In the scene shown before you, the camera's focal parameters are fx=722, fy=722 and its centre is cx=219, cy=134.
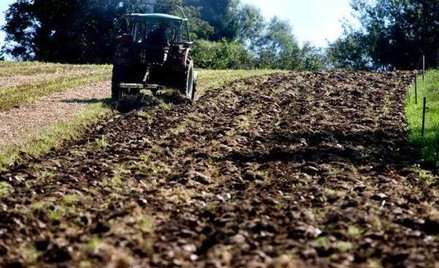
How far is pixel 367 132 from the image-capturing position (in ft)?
41.6

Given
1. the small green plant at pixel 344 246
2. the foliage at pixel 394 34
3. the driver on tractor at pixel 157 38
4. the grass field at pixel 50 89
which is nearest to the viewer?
the small green plant at pixel 344 246

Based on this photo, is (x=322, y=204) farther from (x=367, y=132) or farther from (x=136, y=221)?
(x=367, y=132)

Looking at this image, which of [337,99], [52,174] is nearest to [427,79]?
[337,99]

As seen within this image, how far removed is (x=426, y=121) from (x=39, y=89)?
10303 millimetres

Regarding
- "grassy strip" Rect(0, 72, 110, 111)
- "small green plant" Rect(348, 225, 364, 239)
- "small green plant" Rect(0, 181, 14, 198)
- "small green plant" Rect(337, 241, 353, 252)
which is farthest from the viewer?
"grassy strip" Rect(0, 72, 110, 111)

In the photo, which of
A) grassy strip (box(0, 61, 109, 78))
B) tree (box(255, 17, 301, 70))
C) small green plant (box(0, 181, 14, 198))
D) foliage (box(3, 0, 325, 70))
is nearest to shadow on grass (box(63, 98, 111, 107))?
small green plant (box(0, 181, 14, 198))

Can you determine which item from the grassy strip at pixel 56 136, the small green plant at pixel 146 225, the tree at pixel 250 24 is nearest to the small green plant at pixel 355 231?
the small green plant at pixel 146 225

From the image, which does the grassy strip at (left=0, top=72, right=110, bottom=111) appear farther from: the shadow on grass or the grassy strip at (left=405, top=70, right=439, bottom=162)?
the grassy strip at (left=405, top=70, right=439, bottom=162)

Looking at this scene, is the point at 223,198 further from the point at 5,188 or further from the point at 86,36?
the point at 86,36

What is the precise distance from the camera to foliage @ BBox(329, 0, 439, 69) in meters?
40.0

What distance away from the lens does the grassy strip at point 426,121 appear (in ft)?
36.4

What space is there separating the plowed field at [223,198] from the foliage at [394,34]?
27505 millimetres

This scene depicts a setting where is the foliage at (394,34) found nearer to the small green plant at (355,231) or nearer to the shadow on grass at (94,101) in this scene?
the shadow on grass at (94,101)

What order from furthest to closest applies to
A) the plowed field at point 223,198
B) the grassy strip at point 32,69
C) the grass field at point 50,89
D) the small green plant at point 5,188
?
the grassy strip at point 32,69 → the grass field at point 50,89 → the small green plant at point 5,188 → the plowed field at point 223,198
